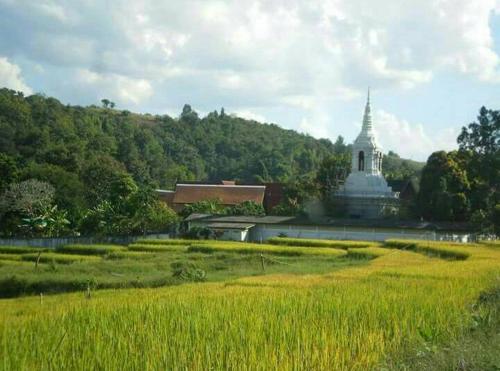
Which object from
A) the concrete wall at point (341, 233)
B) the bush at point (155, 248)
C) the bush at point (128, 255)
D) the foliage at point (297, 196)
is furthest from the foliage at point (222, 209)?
the bush at point (128, 255)

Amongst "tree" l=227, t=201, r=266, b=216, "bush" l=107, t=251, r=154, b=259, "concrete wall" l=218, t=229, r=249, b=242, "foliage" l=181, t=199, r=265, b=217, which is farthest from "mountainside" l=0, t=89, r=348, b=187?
"bush" l=107, t=251, r=154, b=259

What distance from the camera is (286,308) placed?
497 inches

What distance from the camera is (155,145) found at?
338ft

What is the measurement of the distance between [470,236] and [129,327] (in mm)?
37686

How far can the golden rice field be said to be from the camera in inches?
339

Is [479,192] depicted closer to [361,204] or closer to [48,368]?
[361,204]

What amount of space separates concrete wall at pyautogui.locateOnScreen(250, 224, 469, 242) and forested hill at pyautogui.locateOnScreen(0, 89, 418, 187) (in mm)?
17668

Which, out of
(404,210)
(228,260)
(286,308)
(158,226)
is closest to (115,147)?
(158,226)

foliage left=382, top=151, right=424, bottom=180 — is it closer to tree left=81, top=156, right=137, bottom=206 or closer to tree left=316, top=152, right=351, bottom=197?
tree left=316, top=152, right=351, bottom=197

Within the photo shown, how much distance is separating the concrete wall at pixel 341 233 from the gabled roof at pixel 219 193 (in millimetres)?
16890

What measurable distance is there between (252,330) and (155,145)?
9401 centimetres

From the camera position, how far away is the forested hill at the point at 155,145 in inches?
2611

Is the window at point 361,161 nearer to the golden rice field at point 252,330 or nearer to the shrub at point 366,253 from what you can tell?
the shrub at point 366,253

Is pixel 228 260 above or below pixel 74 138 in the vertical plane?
below
